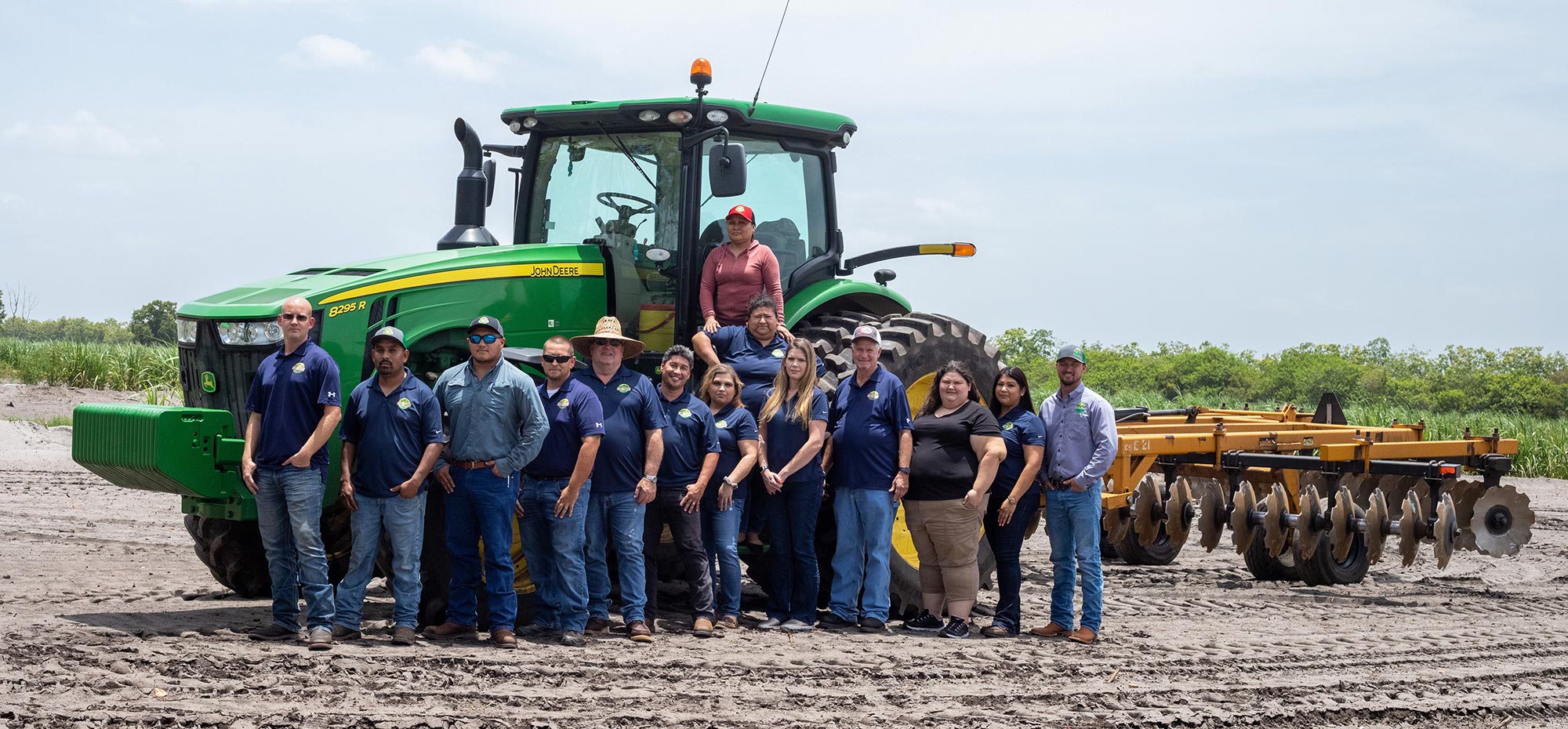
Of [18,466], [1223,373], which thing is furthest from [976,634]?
[1223,373]

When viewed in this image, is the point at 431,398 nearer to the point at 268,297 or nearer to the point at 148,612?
the point at 268,297

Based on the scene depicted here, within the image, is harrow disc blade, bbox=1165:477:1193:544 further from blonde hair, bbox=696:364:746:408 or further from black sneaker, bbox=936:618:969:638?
blonde hair, bbox=696:364:746:408

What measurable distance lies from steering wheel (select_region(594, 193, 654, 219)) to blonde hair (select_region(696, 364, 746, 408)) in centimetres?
134

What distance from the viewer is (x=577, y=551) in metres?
6.89

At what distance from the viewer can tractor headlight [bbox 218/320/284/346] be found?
7000 millimetres

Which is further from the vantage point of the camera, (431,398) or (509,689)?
(431,398)

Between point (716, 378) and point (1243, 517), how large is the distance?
444cm

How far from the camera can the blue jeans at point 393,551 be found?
6.52 m

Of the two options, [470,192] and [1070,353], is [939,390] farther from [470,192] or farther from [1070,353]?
[470,192]

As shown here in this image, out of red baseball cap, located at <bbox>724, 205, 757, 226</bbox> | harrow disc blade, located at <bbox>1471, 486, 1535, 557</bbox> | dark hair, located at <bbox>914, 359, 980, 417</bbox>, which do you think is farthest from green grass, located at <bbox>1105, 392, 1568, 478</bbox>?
red baseball cap, located at <bbox>724, 205, 757, 226</bbox>

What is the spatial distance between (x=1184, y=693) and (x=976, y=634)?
1.54 metres

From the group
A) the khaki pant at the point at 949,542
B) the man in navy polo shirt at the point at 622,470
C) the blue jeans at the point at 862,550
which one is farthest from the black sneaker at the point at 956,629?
the man in navy polo shirt at the point at 622,470

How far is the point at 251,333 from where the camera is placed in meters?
7.02

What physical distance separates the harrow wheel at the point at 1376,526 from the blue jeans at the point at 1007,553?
3352 mm
